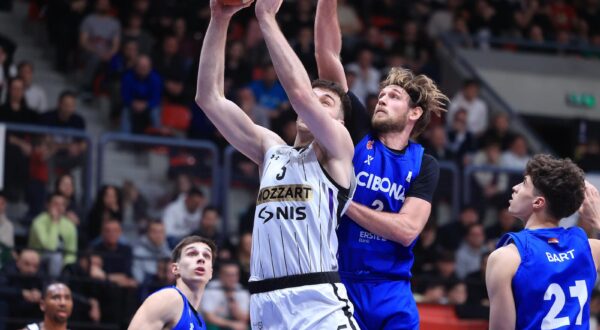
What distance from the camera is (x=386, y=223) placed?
7.35m

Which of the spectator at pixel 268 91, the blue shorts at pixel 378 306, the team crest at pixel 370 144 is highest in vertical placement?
the spectator at pixel 268 91

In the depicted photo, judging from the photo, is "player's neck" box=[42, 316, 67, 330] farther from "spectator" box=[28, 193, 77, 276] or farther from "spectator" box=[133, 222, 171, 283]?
"spectator" box=[133, 222, 171, 283]

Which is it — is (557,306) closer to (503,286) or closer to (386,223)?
(503,286)

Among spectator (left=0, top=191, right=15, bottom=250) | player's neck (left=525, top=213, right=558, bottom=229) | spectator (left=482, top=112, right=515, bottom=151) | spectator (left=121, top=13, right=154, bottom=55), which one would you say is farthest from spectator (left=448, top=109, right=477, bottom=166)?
player's neck (left=525, top=213, right=558, bottom=229)

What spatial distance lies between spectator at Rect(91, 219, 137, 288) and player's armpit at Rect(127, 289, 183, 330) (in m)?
4.40

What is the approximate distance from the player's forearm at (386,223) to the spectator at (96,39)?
37.7 ft

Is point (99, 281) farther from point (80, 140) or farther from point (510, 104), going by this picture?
point (510, 104)

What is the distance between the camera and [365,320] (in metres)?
7.44

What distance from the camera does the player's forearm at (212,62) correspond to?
7168 mm

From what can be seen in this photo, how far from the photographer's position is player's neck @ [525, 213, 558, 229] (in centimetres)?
678

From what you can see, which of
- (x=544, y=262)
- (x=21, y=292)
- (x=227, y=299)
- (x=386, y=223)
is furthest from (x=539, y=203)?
(x=21, y=292)

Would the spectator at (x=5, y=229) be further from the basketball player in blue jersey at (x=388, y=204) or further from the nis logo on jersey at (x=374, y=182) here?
the nis logo on jersey at (x=374, y=182)

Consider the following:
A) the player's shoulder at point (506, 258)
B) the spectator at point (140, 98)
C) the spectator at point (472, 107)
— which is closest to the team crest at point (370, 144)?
the player's shoulder at point (506, 258)

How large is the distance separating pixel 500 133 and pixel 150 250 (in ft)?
24.1
